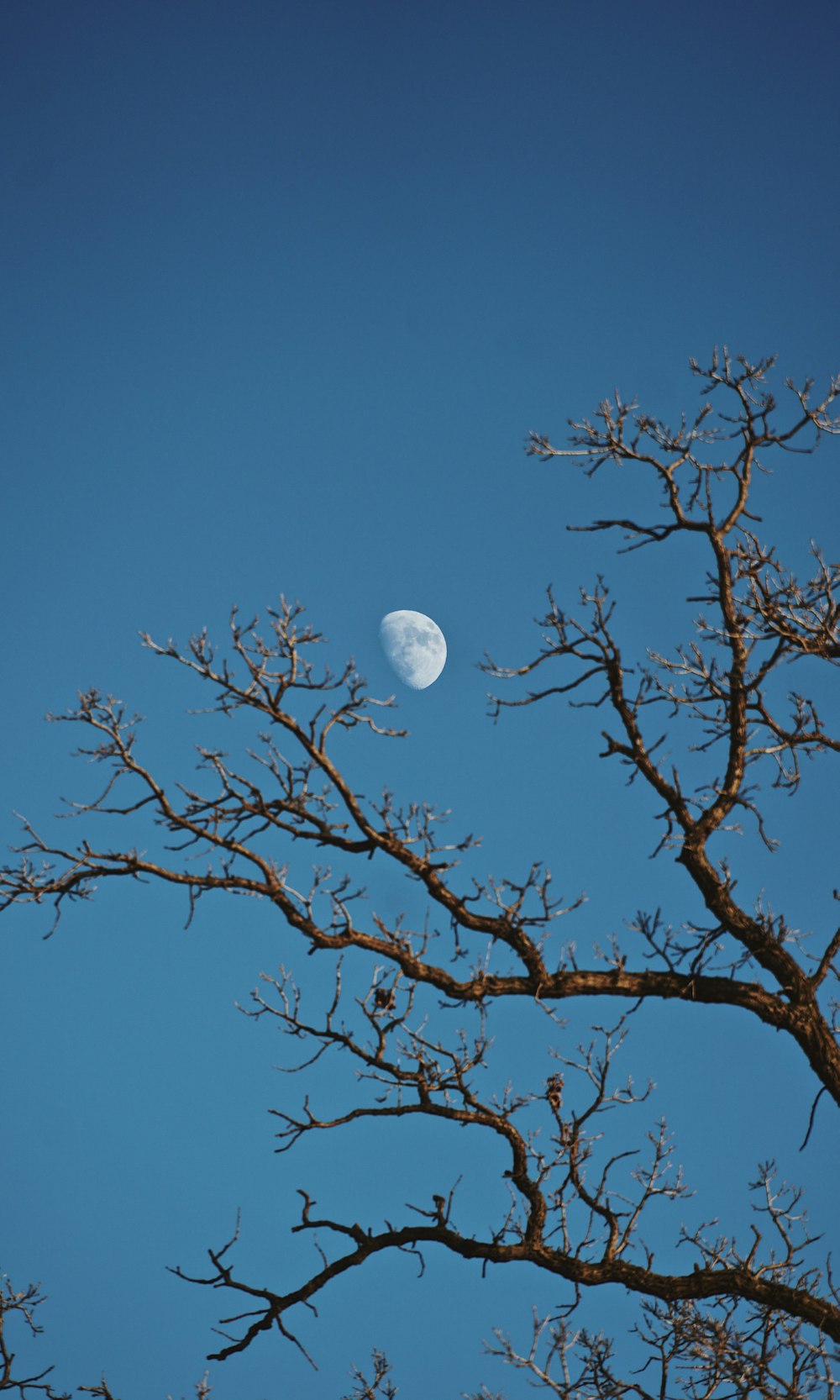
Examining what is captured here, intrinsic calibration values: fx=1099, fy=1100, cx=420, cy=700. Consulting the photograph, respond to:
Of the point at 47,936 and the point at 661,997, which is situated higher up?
the point at 47,936

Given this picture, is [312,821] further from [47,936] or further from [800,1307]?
[800,1307]

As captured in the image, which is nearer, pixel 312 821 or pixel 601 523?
pixel 312 821

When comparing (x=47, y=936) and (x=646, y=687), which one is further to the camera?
(x=646, y=687)

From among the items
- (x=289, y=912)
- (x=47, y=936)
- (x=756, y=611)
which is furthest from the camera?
(x=756, y=611)

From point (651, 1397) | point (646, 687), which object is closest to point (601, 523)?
point (646, 687)

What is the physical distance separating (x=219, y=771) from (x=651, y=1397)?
556cm

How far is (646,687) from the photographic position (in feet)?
25.1

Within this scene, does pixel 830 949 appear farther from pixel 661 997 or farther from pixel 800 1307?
pixel 800 1307

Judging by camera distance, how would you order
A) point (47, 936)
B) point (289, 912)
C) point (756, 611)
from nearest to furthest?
point (47, 936)
point (289, 912)
point (756, 611)

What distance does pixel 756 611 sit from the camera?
7559 millimetres

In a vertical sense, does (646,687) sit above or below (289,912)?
above

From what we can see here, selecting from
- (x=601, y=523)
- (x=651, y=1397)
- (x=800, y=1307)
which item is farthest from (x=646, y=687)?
(x=651, y=1397)

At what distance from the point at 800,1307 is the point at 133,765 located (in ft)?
17.3

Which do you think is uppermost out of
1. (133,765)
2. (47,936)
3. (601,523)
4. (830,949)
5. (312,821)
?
(601,523)
